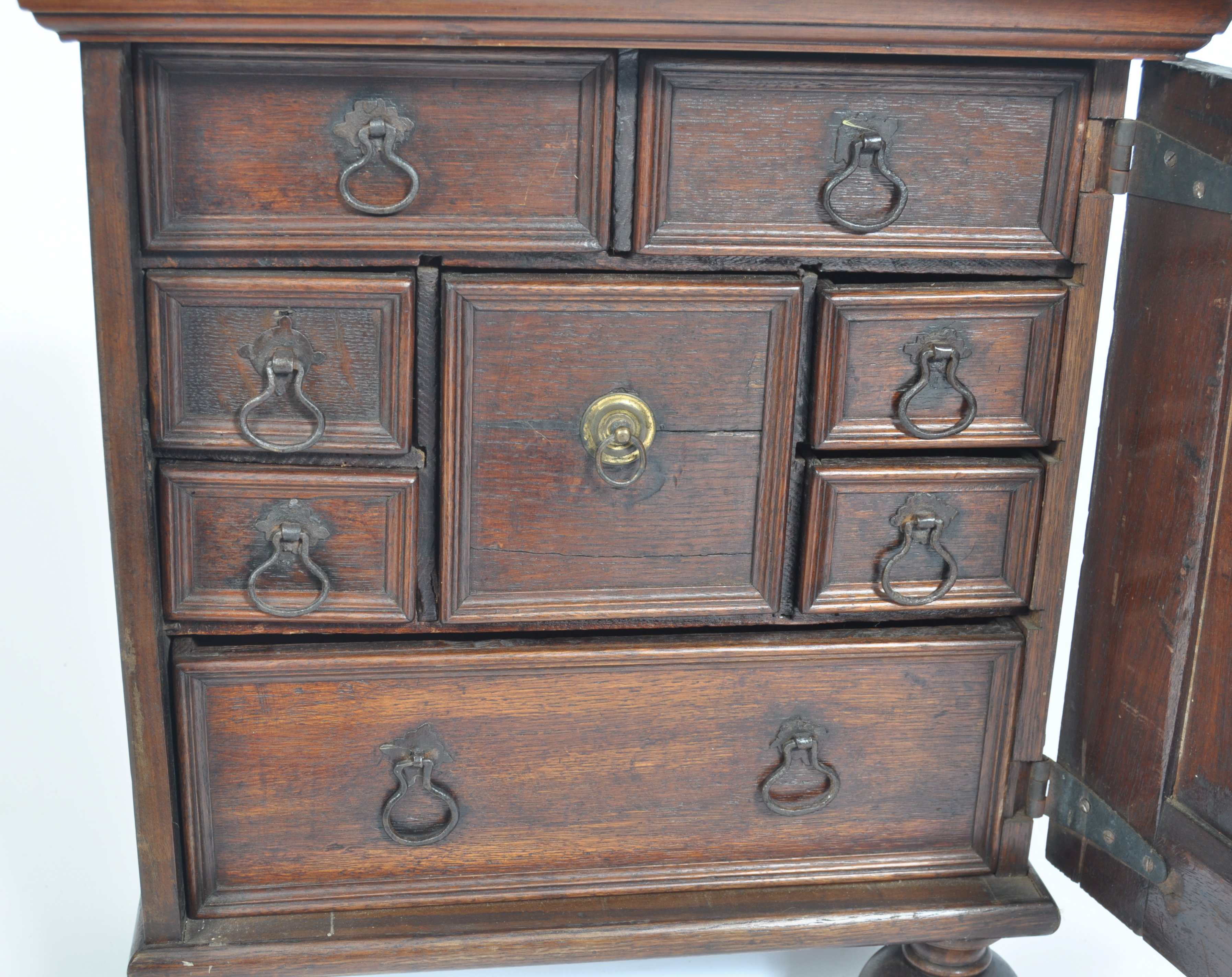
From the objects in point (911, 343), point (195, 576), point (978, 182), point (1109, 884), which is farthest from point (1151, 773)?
point (195, 576)

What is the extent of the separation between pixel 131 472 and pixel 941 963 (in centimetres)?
109

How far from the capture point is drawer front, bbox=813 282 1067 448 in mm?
1348

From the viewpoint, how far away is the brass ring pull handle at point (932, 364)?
1359 mm

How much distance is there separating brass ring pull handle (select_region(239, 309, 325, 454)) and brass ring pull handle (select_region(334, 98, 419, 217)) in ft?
0.45

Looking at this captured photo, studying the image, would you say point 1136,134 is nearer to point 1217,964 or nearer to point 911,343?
point 911,343

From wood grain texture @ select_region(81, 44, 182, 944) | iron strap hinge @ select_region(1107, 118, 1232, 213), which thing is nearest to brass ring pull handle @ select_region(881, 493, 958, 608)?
iron strap hinge @ select_region(1107, 118, 1232, 213)

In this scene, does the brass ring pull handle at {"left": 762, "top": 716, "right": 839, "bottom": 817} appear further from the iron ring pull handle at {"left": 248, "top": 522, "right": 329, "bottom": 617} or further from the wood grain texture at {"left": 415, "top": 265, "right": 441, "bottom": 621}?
the iron ring pull handle at {"left": 248, "top": 522, "right": 329, "bottom": 617}

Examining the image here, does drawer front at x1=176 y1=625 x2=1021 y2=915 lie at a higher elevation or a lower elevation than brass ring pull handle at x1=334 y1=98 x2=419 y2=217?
lower

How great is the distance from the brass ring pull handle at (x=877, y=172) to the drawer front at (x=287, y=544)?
487mm

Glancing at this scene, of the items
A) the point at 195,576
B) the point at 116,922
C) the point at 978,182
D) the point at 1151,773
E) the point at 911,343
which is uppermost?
the point at 978,182

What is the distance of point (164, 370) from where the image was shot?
1281 mm

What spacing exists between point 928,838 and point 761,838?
0.65 ft

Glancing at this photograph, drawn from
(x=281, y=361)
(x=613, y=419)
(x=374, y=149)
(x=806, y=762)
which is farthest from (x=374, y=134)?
(x=806, y=762)

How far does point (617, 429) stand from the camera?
134 cm
